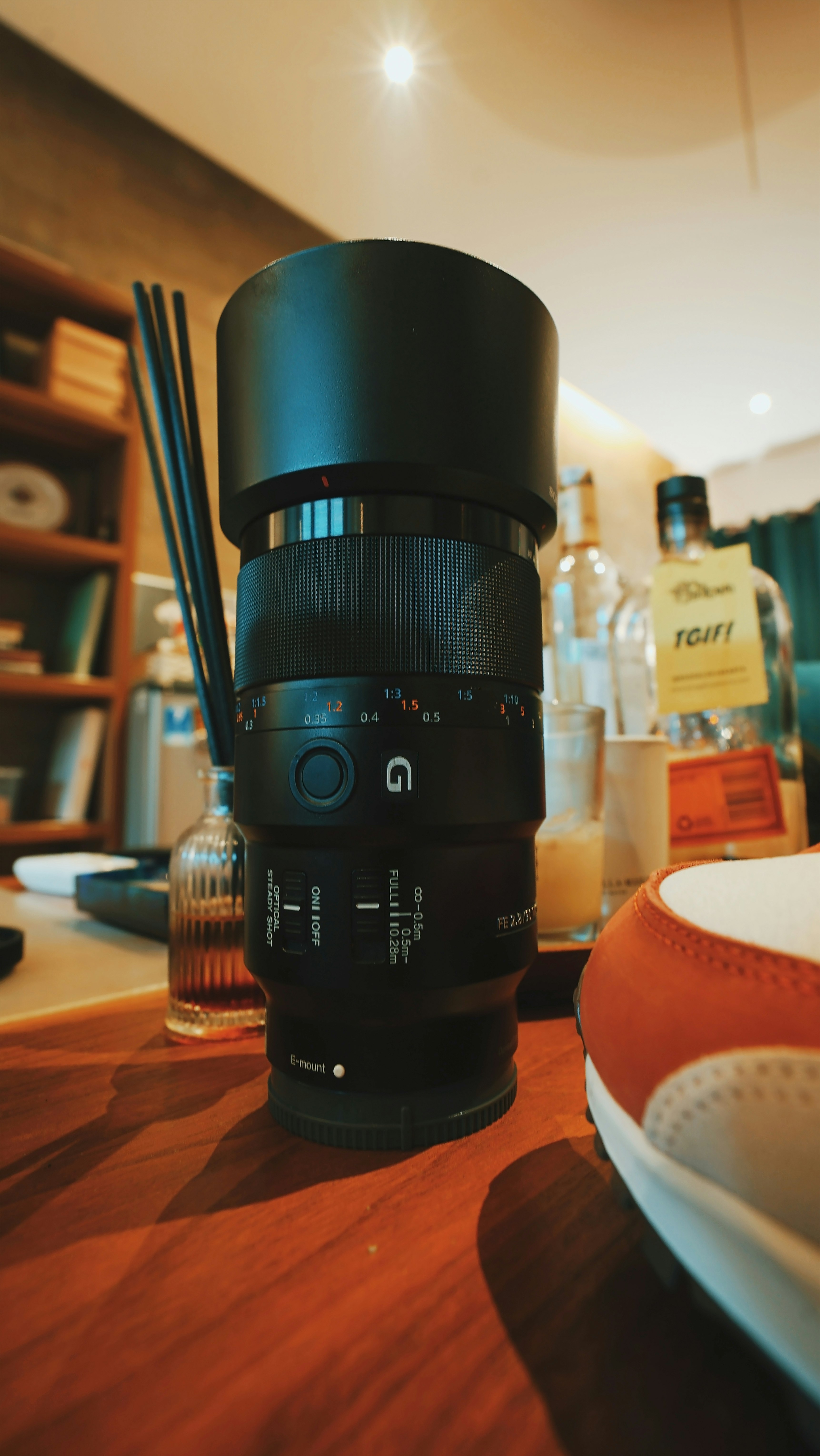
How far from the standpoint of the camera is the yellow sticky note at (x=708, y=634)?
579mm

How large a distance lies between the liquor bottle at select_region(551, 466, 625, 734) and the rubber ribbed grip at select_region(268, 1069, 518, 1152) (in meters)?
0.43

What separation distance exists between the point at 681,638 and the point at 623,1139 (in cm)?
49

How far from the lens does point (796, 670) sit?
1.02m

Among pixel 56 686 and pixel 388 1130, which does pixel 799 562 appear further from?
pixel 388 1130

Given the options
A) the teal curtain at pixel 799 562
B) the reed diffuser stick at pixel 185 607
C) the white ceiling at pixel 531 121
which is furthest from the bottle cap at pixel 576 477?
the teal curtain at pixel 799 562

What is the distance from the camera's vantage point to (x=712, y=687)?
1.93 ft

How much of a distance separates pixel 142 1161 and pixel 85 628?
165 centimetres

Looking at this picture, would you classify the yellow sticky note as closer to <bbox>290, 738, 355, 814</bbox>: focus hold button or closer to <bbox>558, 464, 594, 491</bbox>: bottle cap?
<bbox>558, 464, 594, 491</bbox>: bottle cap

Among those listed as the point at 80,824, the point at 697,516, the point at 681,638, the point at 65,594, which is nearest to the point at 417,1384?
the point at 681,638

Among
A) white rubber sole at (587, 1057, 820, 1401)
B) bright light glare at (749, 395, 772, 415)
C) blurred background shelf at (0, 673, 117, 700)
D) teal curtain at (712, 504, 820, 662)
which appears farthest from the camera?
teal curtain at (712, 504, 820, 662)

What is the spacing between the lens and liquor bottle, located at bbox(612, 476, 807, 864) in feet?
→ 1.78

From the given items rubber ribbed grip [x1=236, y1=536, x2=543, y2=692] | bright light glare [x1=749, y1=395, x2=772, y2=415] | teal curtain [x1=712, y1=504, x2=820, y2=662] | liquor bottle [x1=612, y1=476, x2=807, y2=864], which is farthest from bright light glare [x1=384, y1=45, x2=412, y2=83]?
teal curtain [x1=712, y1=504, x2=820, y2=662]

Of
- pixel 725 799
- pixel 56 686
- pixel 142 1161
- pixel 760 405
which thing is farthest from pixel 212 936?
pixel 760 405

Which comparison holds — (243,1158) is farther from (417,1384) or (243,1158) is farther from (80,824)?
(80,824)
